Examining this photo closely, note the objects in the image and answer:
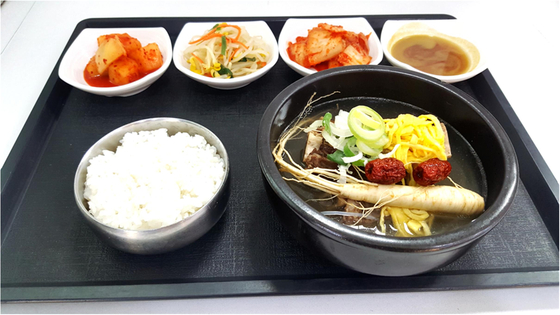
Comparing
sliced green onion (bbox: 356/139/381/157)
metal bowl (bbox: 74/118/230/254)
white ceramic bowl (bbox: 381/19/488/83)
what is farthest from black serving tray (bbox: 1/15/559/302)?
white ceramic bowl (bbox: 381/19/488/83)

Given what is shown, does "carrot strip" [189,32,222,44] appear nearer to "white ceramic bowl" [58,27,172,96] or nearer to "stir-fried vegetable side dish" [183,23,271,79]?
"stir-fried vegetable side dish" [183,23,271,79]

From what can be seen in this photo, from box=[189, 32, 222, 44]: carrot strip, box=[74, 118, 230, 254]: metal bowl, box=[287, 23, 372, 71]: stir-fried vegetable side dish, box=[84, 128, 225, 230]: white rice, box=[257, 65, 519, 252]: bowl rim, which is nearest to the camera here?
box=[257, 65, 519, 252]: bowl rim

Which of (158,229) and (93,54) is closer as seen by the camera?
(158,229)

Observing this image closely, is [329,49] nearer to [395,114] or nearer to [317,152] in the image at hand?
[395,114]

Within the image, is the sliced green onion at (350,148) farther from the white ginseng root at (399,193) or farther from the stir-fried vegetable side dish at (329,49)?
the stir-fried vegetable side dish at (329,49)

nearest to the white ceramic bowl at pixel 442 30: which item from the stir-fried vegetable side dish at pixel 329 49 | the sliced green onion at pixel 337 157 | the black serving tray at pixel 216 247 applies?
the stir-fried vegetable side dish at pixel 329 49

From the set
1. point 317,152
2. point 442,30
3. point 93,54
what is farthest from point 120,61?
point 442,30
